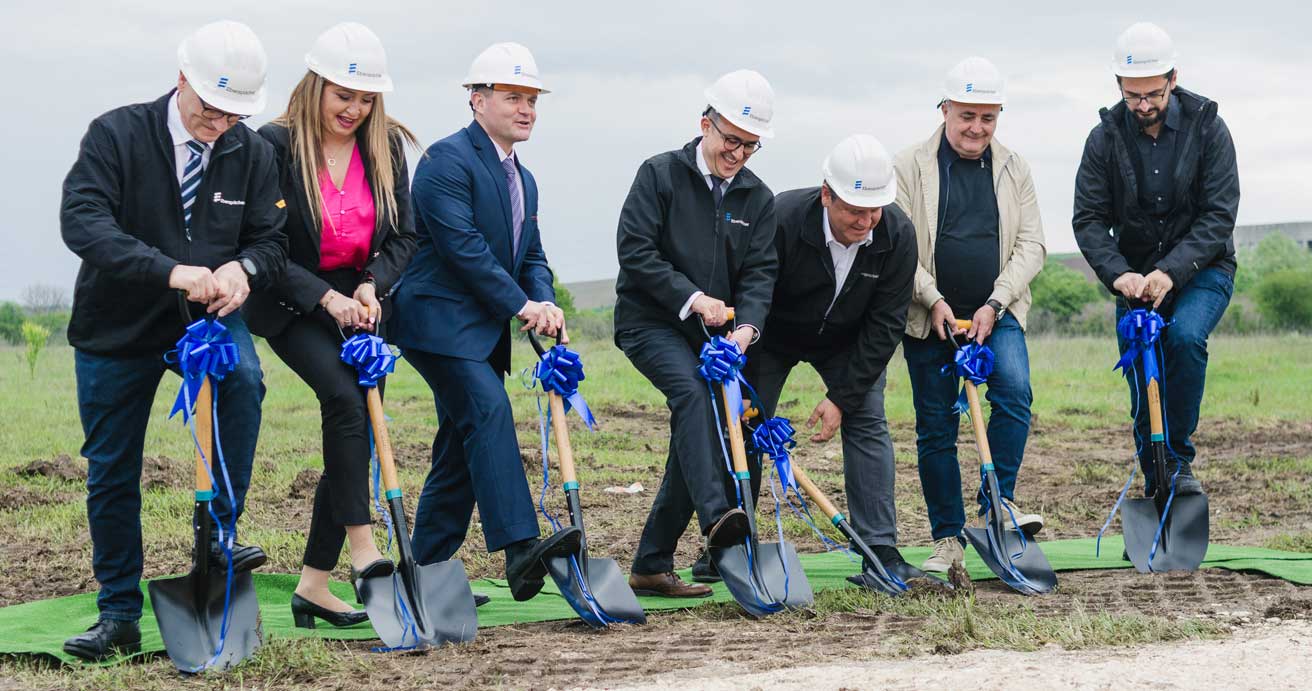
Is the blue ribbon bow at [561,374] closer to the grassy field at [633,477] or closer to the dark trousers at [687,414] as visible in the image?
the dark trousers at [687,414]

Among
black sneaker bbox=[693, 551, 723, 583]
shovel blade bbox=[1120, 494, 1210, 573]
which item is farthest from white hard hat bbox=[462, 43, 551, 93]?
shovel blade bbox=[1120, 494, 1210, 573]

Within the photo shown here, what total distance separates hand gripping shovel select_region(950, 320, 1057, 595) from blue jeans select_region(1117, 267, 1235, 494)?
898mm

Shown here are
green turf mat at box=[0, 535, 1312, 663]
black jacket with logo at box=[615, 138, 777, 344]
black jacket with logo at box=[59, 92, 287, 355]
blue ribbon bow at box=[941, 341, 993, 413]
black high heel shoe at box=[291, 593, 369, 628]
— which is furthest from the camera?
blue ribbon bow at box=[941, 341, 993, 413]

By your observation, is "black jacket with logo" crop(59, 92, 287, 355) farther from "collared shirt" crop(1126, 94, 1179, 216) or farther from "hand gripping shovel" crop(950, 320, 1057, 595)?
"collared shirt" crop(1126, 94, 1179, 216)

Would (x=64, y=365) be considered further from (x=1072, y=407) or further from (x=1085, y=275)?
(x=1085, y=275)

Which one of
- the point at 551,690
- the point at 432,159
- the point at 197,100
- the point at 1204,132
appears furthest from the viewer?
the point at 1204,132

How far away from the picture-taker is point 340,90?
5.16m

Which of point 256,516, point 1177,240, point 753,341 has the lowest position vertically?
point 256,516

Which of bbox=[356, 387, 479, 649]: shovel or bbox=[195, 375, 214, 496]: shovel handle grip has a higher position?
bbox=[195, 375, 214, 496]: shovel handle grip

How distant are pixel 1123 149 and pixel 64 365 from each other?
17061 millimetres

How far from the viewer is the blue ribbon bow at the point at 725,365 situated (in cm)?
567

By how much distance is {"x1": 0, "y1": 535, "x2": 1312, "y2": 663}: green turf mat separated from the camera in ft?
17.3

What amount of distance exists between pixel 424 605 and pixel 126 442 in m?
1.18

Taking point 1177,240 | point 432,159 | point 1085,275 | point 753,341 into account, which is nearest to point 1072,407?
point 1177,240
